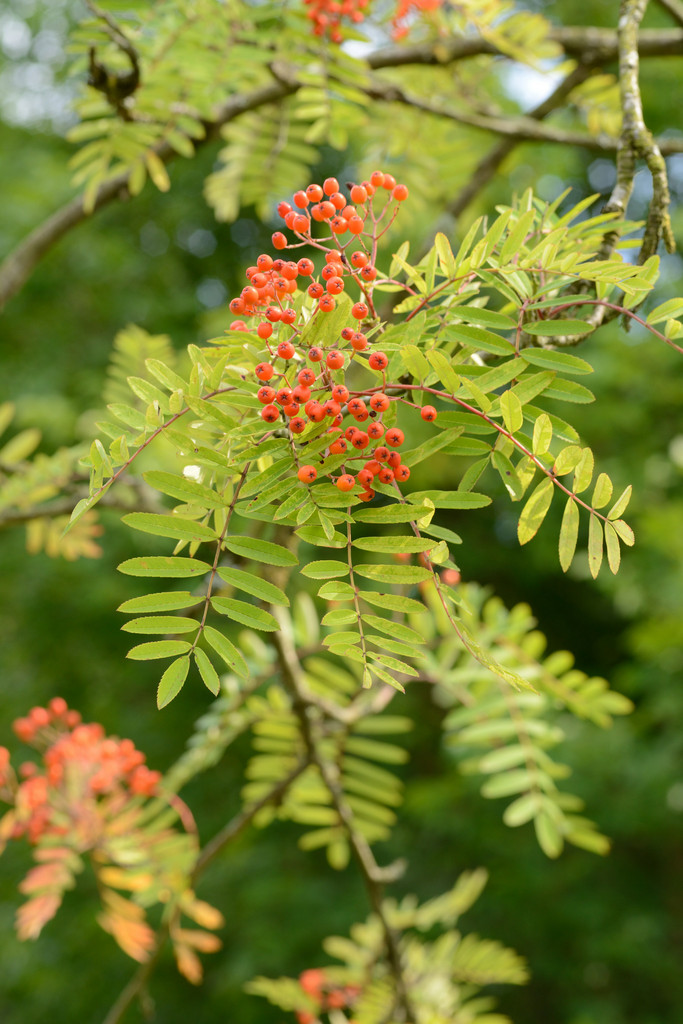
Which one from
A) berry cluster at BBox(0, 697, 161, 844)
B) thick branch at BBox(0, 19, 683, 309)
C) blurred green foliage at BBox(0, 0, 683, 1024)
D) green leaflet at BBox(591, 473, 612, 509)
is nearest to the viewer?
green leaflet at BBox(591, 473, 612, 509)

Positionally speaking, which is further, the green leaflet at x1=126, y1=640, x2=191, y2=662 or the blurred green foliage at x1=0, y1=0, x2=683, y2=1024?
the blurred green foliage at x1=0, y1=0, x2=683, y2=1024

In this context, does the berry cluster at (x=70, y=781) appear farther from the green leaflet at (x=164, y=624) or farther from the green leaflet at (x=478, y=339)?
the green leaflet at (x=478, y=339)

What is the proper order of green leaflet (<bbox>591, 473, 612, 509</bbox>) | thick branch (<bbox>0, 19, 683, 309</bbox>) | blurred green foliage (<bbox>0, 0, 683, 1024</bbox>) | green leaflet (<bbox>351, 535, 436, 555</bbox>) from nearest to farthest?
green leaflet (<bbox>351, 535, 436, 555</bbox>), green leaflet (<bbox>591, 473, 612, 509</bbox>), thick branch (<bbox>0, 19, 683, 309</bbox>), blurred green foliage (<bbox>0, 0, 683, 1024</bbox>)

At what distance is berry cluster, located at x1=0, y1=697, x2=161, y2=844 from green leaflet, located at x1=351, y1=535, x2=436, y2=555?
0.88 m

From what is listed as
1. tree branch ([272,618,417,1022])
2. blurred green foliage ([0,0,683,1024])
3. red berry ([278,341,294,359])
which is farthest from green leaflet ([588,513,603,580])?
blurred green foliage ([0,0,683,1024])

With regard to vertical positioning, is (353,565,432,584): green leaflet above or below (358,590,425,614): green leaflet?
above

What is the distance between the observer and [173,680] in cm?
52

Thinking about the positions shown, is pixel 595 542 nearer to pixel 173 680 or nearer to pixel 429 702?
pixel 173 680

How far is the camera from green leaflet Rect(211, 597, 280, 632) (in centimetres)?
51

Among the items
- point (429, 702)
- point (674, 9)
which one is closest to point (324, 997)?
point (674, 9)

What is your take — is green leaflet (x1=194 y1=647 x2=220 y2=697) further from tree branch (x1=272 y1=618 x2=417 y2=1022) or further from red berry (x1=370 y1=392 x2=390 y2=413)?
tree branch (x1=272 y1=618 x2=417 y2=1022)

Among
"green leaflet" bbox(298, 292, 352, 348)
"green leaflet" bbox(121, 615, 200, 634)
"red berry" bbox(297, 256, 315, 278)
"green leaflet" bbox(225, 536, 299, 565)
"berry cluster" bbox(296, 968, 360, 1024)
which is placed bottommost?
"berry cluster" bbox(296, 968, 360, 1024)

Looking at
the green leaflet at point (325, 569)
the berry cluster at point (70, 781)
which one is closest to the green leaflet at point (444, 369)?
the green leaflet at point (325, 569)

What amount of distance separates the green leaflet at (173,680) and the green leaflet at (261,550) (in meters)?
0.08
